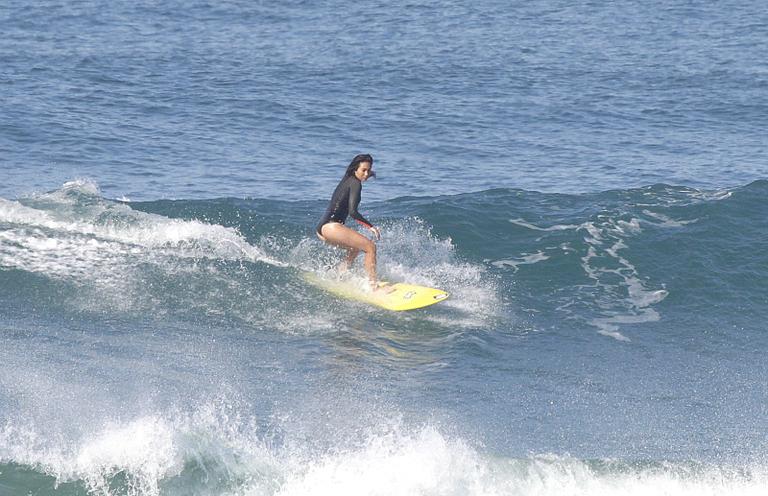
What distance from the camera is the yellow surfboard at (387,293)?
12633mm

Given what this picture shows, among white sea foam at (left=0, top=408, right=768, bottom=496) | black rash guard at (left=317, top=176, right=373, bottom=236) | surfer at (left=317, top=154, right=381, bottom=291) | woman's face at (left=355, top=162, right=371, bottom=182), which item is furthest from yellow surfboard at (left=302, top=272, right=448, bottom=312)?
white sea foam at (left=0, top=408, right=768, bottom=496)

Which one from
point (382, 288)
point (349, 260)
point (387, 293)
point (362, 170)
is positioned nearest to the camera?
point (362, 170)

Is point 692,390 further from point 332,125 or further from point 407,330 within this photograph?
point 332,125

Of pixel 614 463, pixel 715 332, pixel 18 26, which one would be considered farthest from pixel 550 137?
pixel 18 26

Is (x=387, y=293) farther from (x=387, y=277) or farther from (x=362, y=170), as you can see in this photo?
(x=362, y=170)

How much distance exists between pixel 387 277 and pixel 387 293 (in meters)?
0.81

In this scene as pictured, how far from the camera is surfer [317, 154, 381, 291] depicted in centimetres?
1280

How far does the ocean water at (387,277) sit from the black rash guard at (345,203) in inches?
39.5

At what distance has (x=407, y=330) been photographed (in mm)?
12375

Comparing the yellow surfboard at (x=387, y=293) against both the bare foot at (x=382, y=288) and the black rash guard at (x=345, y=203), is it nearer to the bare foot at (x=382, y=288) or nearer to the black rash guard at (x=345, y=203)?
the bare foot at (x=382, y=288)

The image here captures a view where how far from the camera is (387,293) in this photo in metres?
12.9

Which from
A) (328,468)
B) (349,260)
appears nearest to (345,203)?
(349,260)

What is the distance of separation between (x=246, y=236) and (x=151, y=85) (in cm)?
1391

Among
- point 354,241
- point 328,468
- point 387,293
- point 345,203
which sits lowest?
point 328,468
